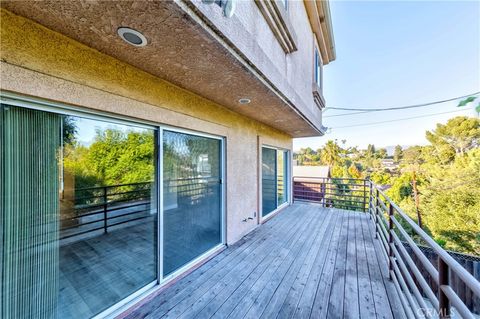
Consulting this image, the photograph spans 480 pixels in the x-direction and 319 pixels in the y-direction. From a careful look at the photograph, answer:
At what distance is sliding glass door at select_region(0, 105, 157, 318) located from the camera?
1.31 meters

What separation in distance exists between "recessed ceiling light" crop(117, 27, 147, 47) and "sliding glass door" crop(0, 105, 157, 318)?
2.49ft

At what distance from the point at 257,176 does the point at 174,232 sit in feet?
8.02

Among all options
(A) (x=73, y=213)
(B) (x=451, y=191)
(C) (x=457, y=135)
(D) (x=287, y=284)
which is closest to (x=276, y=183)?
(D) (x=287, y=284)

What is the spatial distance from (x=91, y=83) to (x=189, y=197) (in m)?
1.66

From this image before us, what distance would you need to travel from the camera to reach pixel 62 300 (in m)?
1.56

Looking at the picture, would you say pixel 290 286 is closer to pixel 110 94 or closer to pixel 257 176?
pixel 257 176

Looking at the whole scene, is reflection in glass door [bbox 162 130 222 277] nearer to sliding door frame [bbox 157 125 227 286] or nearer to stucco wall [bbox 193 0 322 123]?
sliding door frame [bbox 157 125 227 286]

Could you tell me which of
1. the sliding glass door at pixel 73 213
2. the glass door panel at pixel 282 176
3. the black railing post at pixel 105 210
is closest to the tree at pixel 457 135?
the glass door panel at pixel 282 176

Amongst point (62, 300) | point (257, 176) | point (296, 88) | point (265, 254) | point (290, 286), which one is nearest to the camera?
point (62, 300)

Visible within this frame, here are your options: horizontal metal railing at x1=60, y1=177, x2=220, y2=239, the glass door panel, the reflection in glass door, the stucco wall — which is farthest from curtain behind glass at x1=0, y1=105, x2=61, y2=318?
the glass door panel

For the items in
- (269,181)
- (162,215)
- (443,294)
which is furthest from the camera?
(269,181)

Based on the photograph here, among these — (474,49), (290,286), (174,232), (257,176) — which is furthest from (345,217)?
(474,49)

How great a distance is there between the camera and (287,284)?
2.32 metres

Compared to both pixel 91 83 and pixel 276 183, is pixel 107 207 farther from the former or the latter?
pixel 276 183
